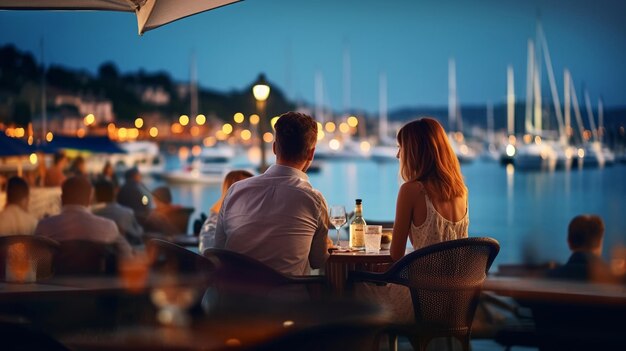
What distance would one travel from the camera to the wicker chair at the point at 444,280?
3.20 meters

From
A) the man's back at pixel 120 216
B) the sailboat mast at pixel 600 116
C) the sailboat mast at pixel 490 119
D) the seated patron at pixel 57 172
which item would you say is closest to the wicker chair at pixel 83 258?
the man's back at pixel 120 216

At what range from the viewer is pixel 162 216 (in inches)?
375

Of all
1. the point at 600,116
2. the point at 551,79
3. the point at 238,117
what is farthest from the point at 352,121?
the point at 551,79

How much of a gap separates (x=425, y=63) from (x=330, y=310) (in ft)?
277

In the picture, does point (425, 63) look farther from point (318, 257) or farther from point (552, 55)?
point (318, 257)

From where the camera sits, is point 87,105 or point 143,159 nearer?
point 143,159

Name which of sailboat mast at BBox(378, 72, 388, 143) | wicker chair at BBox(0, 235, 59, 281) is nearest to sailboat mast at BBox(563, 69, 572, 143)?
sailboat mast at BBox(378, 72, 388, 143)

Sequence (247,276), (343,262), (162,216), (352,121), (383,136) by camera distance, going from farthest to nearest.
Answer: (383,136) → (352,121) → (162,216) → (343,262) → (247,276)

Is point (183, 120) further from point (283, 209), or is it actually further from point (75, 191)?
point (283, 209)

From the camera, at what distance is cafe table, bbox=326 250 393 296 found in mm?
3498

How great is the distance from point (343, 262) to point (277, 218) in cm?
37

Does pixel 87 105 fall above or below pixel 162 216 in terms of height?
above

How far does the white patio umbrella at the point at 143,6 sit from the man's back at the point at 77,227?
1522 millimetres

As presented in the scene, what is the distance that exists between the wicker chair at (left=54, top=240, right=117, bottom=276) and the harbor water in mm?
20114
